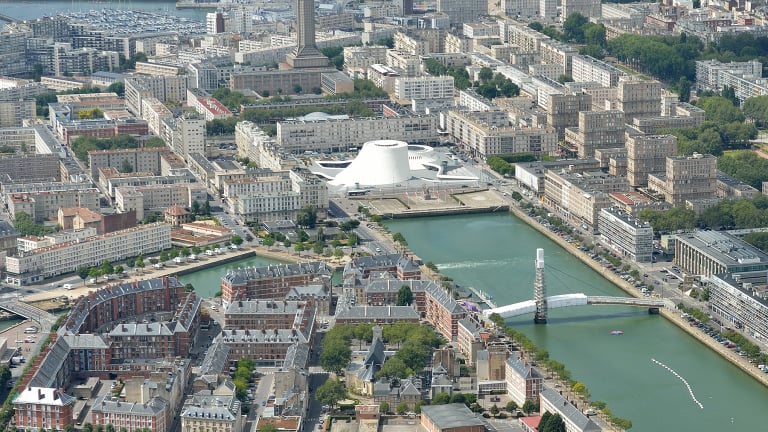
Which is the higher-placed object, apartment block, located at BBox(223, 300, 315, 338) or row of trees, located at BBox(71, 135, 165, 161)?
row of trees, located at BBox(71, 135, 165, 161)

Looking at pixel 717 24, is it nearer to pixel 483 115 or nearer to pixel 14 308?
pixel 483 115

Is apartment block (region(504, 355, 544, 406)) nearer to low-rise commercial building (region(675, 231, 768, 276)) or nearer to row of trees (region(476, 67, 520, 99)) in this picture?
low-rise commercial building (region(675, 231, 768, 276))


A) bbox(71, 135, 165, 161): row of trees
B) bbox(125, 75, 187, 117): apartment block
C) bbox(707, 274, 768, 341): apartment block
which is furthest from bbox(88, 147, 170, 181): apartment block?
bbox(707, 274, 768, 341): apartment block

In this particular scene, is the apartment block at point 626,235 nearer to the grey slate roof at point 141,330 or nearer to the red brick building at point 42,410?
the grey slate roof at point 141,330

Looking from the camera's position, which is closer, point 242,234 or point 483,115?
point 242,234

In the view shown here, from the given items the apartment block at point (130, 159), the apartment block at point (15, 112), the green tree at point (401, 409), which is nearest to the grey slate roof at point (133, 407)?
the green tree at point (401, 409)

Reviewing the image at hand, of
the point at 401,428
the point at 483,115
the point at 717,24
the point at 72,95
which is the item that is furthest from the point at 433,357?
the point at 717,24
